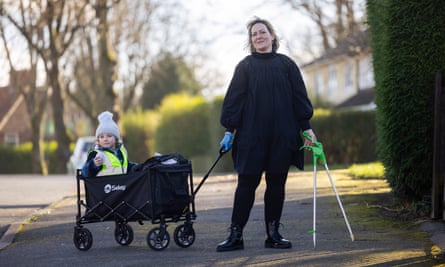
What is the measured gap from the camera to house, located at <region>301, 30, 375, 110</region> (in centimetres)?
4256

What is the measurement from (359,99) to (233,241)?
37376 mm

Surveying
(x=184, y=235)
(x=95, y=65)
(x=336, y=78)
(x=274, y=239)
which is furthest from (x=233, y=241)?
(x=336, y=78)

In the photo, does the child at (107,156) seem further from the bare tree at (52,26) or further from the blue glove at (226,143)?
the bare tree at (52,26)

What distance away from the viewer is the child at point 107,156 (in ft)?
27.1

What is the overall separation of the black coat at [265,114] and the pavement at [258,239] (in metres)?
0.80

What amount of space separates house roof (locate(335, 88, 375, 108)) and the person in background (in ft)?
112

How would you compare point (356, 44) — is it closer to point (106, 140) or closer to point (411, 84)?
point (411, 84)

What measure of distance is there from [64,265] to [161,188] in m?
1.13

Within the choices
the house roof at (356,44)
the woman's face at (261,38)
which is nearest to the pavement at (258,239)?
the woman's face at (261,38)

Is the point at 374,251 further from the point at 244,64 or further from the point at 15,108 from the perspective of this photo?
the point at 15,108

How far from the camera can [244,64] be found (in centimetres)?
757

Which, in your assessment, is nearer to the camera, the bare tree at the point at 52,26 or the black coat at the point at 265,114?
the black coat at the point at 265,114

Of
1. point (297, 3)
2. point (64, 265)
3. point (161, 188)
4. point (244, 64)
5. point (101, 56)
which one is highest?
point (297, 3)

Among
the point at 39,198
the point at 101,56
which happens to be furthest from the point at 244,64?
the point at 101,56
